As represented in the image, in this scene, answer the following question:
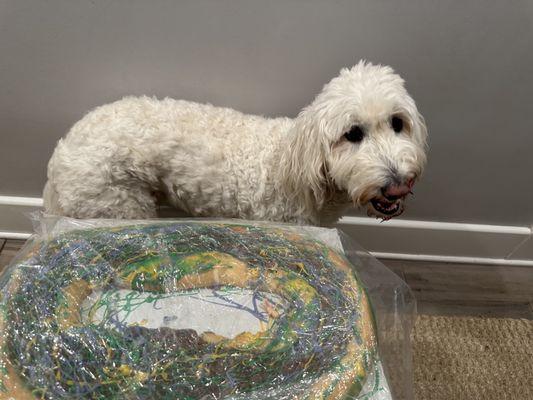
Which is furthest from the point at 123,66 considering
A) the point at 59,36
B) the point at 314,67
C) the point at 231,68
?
the point at 314,67

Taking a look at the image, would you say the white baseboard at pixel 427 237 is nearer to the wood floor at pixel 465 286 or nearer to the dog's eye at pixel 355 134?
the wood floor at pixel 465 286

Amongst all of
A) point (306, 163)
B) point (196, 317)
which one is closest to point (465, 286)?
point (306, 163)

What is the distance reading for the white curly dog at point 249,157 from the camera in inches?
33.2

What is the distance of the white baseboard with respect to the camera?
140cm

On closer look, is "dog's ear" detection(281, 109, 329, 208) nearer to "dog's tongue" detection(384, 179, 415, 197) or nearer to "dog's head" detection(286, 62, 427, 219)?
"dog's head" detection(286, 62, 427, 219)

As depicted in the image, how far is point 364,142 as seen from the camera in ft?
2.83

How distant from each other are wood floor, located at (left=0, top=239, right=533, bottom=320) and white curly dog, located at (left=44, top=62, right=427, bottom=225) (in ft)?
1.85

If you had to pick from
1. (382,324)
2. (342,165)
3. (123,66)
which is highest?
(123,66)

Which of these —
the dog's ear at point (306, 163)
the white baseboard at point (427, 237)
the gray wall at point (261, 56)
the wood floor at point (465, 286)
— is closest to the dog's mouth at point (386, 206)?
the dog's ear at point (306, 163)

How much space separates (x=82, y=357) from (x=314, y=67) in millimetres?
822

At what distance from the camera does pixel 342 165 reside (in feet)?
2.86

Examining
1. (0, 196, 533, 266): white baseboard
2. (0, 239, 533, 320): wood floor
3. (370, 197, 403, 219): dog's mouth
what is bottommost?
(0, 239, 533, 320): wood floor

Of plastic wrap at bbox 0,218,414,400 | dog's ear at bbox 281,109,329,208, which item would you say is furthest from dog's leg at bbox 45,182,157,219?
dog's ear at bbox 281,109,329,208

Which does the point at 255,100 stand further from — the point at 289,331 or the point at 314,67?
the point at 289,331
